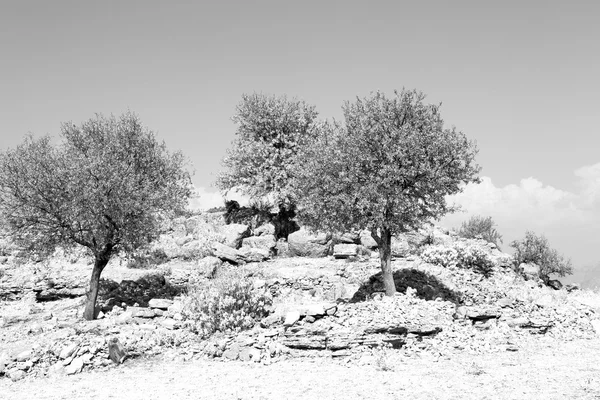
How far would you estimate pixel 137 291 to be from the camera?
30062 millimetres

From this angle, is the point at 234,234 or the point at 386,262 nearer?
the point at 386,262

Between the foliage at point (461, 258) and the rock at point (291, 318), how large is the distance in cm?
1760

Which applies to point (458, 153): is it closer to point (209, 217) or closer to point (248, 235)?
point (248, 235)

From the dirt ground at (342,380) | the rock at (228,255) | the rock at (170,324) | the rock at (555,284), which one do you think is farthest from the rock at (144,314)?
the rock at (555,284)

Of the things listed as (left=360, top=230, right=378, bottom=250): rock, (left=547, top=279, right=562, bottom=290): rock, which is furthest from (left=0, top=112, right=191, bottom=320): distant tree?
(left=547, top=279, right=562, bottom=290): rock

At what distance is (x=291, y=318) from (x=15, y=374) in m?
10.6

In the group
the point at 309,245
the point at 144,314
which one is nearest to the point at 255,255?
the point at 309,245

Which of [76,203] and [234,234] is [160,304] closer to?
[76,203]

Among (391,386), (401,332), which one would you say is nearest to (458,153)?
(401,332)

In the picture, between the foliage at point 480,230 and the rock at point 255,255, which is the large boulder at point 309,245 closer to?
the rock at point 255,255

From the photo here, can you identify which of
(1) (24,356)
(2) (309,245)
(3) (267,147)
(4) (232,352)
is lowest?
(1) (24,356)

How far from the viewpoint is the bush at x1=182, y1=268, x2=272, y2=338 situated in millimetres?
19703

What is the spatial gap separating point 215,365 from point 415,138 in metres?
14.7

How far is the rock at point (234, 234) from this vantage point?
1649 inches
